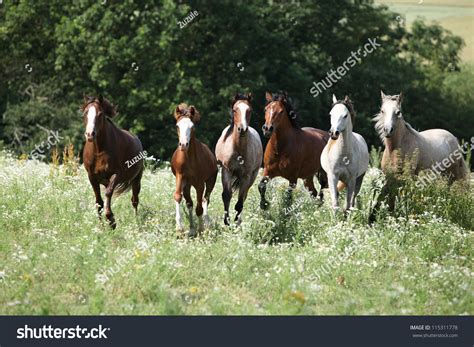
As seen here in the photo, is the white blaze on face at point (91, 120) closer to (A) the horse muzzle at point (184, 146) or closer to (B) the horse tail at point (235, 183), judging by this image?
(A) the horse muzzle at point (184, 146)

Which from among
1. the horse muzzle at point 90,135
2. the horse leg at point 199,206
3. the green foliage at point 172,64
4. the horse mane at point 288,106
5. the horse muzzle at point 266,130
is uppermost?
the green foliage at point 172,64

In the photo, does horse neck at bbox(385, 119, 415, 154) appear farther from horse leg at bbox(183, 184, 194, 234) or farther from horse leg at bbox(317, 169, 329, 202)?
horse leg at bbox(183, 184, 194, 234)

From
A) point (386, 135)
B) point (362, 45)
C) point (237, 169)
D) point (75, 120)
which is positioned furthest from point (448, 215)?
point (362, 45)

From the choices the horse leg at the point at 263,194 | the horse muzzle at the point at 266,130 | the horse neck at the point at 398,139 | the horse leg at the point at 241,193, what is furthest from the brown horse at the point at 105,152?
the horse neck at the point at 398,139

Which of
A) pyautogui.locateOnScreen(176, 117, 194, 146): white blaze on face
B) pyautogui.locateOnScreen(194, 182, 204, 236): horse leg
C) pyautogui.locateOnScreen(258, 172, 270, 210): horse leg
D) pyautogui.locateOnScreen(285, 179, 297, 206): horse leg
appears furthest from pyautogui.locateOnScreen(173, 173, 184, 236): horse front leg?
pyautogui.locateOnScreen(285, 179, 297, 206): horse leg

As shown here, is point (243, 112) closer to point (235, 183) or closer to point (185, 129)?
point (185, 129)

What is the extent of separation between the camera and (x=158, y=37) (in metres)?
28.1

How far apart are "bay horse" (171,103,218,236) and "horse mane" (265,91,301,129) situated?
1.90 m

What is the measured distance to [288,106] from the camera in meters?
12.5

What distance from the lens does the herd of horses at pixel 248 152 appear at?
10.6 m

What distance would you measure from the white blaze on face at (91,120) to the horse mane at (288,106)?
3.37 metres

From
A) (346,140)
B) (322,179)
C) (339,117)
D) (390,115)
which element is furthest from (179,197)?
(322,179)
